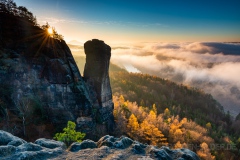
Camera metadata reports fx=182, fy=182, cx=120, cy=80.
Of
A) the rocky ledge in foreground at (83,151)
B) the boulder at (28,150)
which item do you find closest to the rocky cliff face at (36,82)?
the boulder at (28,150)

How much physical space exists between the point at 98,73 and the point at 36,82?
1714 cm

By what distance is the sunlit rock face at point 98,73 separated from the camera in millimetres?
51594

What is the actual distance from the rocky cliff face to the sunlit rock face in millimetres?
5779

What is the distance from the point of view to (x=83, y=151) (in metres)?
15.8

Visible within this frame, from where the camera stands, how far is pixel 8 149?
44.3 ft

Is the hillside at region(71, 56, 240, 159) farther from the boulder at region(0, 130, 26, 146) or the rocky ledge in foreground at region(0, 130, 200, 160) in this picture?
the boulder at region(0, 130, 26, 146)

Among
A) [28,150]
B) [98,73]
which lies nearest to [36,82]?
[98,73]

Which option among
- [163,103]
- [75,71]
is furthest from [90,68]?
[163,103]

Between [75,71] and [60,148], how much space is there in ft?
97.6

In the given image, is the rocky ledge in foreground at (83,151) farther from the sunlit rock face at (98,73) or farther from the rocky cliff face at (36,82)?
the sunlit rock face at (98,73)

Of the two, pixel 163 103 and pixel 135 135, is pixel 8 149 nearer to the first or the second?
pixel 135 135

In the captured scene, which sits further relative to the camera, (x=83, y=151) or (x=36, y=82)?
(x=36, y=82)

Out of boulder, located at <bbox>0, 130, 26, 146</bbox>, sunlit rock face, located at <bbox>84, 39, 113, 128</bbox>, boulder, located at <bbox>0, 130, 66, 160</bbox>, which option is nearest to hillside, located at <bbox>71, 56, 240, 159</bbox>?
sunlit rock face, located at <bbox>84, 39, 113, 128</bbox>

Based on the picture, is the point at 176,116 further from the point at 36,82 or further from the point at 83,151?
the point at 83,151
